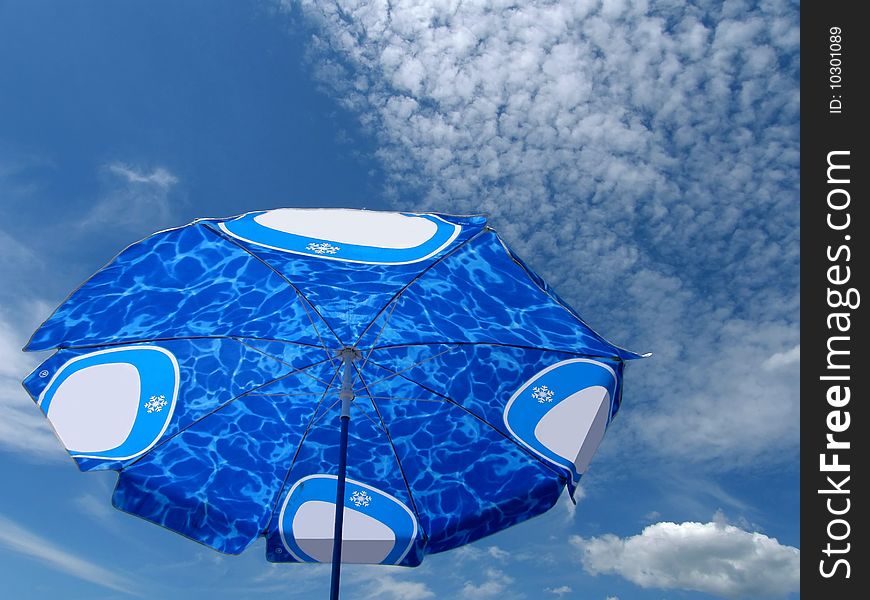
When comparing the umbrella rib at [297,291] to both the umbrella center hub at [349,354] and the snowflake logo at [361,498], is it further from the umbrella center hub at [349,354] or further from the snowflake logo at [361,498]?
the snowflake logo at [361,498]

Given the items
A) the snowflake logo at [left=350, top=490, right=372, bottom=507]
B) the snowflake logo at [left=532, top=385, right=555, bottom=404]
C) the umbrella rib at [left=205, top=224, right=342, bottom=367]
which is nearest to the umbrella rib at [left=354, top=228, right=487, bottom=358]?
the umbrella rib at [left=205, top=224, right=342, bottom=367]

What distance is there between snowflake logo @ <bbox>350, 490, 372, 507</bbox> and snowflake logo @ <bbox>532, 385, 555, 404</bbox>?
1852mm

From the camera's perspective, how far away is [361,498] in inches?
252

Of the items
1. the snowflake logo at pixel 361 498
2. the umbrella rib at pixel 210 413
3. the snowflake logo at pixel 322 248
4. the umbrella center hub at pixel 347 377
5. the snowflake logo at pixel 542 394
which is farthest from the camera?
the snowflake logo at pixel 361 498

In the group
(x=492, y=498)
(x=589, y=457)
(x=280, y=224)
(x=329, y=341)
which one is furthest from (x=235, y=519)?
(x=589, y=457)

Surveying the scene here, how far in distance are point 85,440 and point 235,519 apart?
4.74ft

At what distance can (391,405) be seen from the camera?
6336 millimetres

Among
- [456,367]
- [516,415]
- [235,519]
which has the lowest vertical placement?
[235,519]

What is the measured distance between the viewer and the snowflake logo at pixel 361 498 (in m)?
6.38

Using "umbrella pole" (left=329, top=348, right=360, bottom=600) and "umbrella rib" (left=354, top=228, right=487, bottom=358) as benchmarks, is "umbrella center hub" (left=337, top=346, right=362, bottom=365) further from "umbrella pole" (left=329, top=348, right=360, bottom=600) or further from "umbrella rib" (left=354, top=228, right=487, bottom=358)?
"umbrella rib" (left=354, top=228, right=487, bottom=358)

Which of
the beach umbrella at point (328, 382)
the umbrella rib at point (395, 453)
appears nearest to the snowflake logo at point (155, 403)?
the beach umbrella at point (328, 382)

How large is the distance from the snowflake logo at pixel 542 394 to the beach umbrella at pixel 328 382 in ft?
0.06

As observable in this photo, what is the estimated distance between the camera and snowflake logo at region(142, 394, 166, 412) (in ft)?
19.0

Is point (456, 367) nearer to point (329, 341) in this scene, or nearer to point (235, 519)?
point (329, 341)
